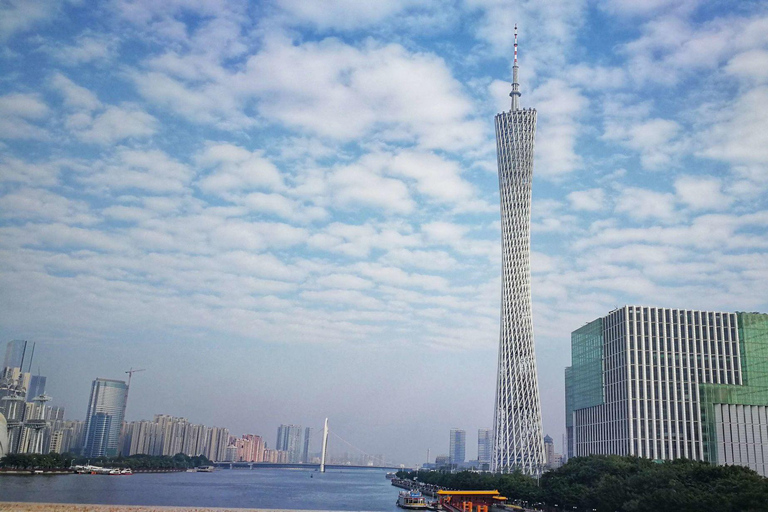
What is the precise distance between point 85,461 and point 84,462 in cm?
238

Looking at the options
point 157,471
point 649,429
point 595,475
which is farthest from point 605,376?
point 157,471

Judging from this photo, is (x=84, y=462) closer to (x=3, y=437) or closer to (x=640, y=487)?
(x=3, y=437)

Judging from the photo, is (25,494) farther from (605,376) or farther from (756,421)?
(756,421)

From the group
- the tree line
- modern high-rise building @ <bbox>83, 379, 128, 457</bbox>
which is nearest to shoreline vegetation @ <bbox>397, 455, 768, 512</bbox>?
the tree line

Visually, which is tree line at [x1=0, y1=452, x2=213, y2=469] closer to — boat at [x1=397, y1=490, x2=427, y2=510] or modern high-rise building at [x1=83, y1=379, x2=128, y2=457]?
modern high-rise building at [x1=83, y1=379, x2=128, y2=457]

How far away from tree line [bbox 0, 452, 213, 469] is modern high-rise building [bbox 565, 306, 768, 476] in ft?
220

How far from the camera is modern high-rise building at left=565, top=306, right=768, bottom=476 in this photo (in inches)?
2071

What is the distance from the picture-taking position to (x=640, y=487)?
108 ft

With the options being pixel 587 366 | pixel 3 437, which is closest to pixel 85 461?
pixel 3 437

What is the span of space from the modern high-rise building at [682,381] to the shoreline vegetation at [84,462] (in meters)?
67.1

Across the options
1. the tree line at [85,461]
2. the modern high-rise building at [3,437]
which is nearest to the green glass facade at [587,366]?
the tree line at [85,461]

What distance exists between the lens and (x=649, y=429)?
54.7 m

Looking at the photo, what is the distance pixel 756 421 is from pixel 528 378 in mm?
18281

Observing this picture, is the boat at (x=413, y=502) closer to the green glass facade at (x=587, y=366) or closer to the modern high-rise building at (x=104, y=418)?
the green glass facade at (x=587, y=366)
